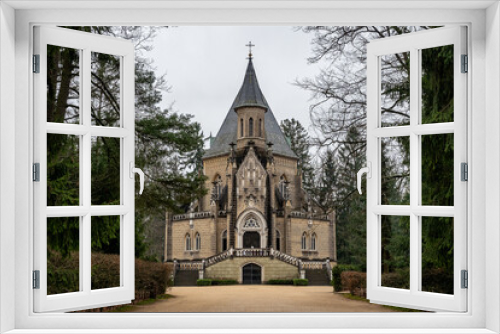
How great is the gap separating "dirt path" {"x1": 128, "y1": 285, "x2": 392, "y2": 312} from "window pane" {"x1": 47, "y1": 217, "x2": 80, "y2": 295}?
3.62 m

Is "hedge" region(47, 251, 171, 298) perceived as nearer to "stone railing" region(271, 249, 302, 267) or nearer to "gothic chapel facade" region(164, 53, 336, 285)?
"gothic chapel facade" region(164, 53, 336, 285)

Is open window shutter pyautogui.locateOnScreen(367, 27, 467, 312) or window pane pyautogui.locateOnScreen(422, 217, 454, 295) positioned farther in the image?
window pane pyautogui.locateOnScreen(422, 217, 454, 295)

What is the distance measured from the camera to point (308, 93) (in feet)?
45.8

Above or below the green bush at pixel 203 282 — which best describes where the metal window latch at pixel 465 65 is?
above

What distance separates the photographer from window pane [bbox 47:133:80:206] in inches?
148

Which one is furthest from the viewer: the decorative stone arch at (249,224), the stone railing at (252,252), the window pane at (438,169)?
the decorative stone arch at (249,224)

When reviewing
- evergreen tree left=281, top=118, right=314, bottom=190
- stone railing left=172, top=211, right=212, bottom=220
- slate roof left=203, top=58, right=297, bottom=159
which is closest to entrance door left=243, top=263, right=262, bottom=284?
stone railing left=172, top=211, right=212, bottom=220

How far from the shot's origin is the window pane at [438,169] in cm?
417

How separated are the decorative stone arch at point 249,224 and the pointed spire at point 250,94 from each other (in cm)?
411

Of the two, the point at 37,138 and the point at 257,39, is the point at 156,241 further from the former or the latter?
the point at 37,138

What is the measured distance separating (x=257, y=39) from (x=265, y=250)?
7.71 m

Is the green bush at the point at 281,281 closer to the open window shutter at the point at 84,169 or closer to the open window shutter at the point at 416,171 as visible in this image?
the open window shutter at the point at 416,171

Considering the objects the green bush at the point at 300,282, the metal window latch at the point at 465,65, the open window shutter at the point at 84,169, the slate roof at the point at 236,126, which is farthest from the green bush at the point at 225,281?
the metal window latch at the point at 465,65
